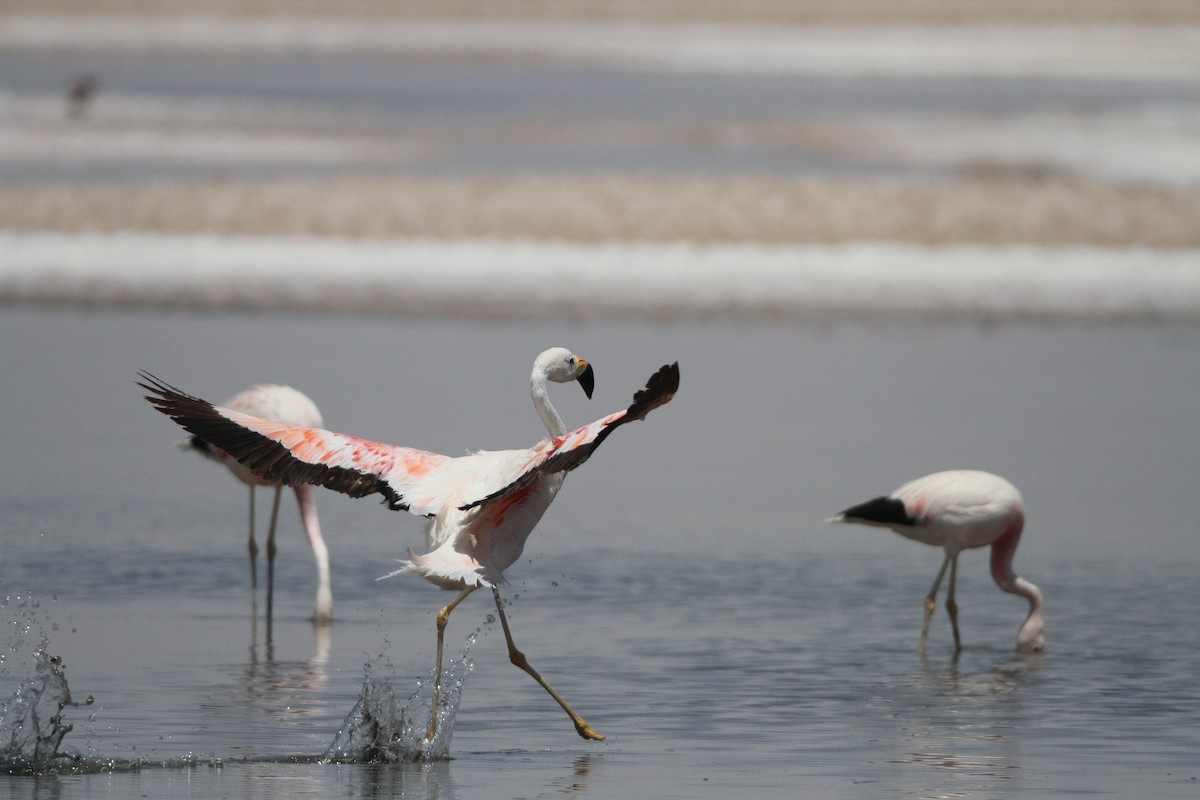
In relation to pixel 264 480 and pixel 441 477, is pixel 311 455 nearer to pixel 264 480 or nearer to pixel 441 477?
pixel 441 477

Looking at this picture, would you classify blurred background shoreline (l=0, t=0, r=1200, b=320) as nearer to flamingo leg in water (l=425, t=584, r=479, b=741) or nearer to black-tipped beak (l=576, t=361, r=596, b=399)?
flamingo leg in water (l=425, t=584, r=479, b=741)

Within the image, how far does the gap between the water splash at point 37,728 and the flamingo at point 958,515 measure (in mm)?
3325

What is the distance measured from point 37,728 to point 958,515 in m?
3.74

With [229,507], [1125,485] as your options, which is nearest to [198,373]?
[229,507]

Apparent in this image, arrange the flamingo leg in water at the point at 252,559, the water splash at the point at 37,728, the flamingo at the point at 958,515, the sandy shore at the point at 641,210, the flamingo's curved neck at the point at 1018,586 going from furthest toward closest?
1. the sandy shore at the point at 641,210
2. the flamingo leg in water at the point at 252,559
3. the flamingo at the point at 958,515
4. the flamingo's curved neck at the point at 1018,586
5. the water splash at the point at 37,728

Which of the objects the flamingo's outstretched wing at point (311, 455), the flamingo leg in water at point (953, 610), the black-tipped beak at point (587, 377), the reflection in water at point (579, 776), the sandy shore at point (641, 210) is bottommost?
the reflection in water at point (579, 776)

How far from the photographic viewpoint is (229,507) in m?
10.0

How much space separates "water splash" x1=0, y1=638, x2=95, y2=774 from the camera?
5.65 metres

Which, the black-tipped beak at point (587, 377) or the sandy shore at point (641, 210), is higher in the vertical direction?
the sandy shore at point (641, 210)

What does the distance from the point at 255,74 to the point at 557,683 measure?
925 inches

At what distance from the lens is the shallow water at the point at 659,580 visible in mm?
5898

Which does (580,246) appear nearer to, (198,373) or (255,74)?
(198,373)

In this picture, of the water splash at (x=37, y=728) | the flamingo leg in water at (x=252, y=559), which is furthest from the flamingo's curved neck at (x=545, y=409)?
the flamingo leg in water at (x=252, y=559)

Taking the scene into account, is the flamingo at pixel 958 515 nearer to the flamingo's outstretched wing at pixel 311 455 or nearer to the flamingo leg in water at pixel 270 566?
the flamingo leg in water at pixel 270 566
